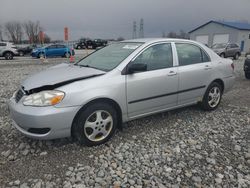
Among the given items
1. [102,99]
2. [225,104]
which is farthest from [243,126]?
[102,99]

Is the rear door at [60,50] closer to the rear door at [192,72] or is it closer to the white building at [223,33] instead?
the rear door at [192,72]

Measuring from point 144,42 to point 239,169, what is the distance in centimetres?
237

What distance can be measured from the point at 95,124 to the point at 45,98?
769mm

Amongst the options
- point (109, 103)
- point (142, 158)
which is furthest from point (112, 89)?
point (142, 158)

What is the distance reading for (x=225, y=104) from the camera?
16.3 ft

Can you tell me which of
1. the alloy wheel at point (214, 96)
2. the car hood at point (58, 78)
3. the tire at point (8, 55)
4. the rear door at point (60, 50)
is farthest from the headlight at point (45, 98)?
the rear door at point (60, 50)

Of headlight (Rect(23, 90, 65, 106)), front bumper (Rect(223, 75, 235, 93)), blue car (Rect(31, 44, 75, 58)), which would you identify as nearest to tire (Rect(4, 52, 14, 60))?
blue car (Rect(31, 44, 75, 58))

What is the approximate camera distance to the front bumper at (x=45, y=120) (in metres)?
2.54

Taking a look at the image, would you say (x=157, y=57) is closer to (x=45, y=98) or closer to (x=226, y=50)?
(x=45, y=98)

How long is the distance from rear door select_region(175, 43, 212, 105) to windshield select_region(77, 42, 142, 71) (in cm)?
95

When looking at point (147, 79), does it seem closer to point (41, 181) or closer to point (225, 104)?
point (41, 181)

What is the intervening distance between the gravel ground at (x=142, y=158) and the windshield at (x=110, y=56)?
1173 millimetres

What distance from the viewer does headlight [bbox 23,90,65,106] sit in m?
2.59

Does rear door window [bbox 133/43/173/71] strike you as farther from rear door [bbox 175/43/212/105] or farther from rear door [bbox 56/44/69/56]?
rear door [bbox 56/44/69/56]
